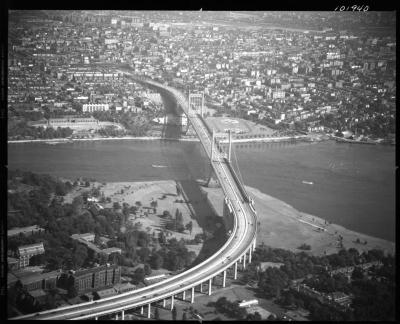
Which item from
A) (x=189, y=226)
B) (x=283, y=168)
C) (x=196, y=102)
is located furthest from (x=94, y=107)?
(x=189, y=226)

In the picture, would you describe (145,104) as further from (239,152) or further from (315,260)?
(315,260)

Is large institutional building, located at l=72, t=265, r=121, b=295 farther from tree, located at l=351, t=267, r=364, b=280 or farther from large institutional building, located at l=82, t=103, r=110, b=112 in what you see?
large institutional building, located at l=82, t=103, r=110, b=112

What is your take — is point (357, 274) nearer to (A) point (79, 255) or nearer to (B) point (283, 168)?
(A) point (79, 255)

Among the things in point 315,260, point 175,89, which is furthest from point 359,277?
point 175,89

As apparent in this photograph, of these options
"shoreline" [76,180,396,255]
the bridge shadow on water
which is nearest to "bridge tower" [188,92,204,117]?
the bridge shadow on water
